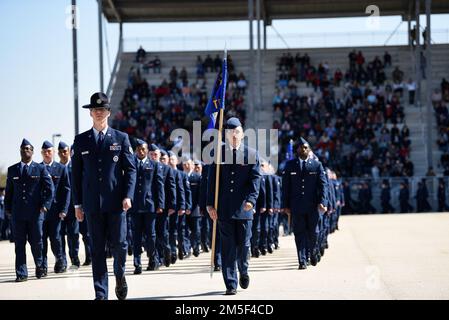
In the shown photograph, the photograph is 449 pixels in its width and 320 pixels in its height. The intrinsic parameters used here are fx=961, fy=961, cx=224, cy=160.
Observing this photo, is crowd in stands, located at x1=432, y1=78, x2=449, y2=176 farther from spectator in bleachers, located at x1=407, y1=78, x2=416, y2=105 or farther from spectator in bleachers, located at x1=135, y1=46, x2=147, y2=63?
spectator in bleachers, located at x1=135, y1=46, x2=147, y2=63

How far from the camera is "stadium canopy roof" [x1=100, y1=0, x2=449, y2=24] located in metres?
48.7

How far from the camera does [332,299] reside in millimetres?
10312

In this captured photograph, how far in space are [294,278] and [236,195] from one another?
2220 mm

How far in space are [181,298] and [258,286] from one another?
Result: 154 cm

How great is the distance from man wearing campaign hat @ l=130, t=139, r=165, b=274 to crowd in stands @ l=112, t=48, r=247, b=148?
27.4 meters

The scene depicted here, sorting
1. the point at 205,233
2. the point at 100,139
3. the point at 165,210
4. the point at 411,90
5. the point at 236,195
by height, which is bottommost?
the point at 205,233

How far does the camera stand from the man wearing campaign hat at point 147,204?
15.0m

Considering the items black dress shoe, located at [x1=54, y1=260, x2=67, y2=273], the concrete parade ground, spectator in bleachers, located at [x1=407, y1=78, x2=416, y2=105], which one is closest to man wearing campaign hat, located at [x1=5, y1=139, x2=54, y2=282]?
the concrete parade ground

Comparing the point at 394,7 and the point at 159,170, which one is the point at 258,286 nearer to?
the point at 159,170

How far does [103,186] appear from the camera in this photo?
34.0 feet

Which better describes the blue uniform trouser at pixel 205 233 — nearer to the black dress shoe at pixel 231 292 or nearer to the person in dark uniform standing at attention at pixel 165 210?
the person in dark uniform standing at attention at pixel 165 210

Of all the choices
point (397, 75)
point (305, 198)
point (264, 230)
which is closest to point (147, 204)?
point (305, 198)

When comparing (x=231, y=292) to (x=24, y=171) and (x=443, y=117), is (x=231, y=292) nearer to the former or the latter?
(x=24, y=171)
